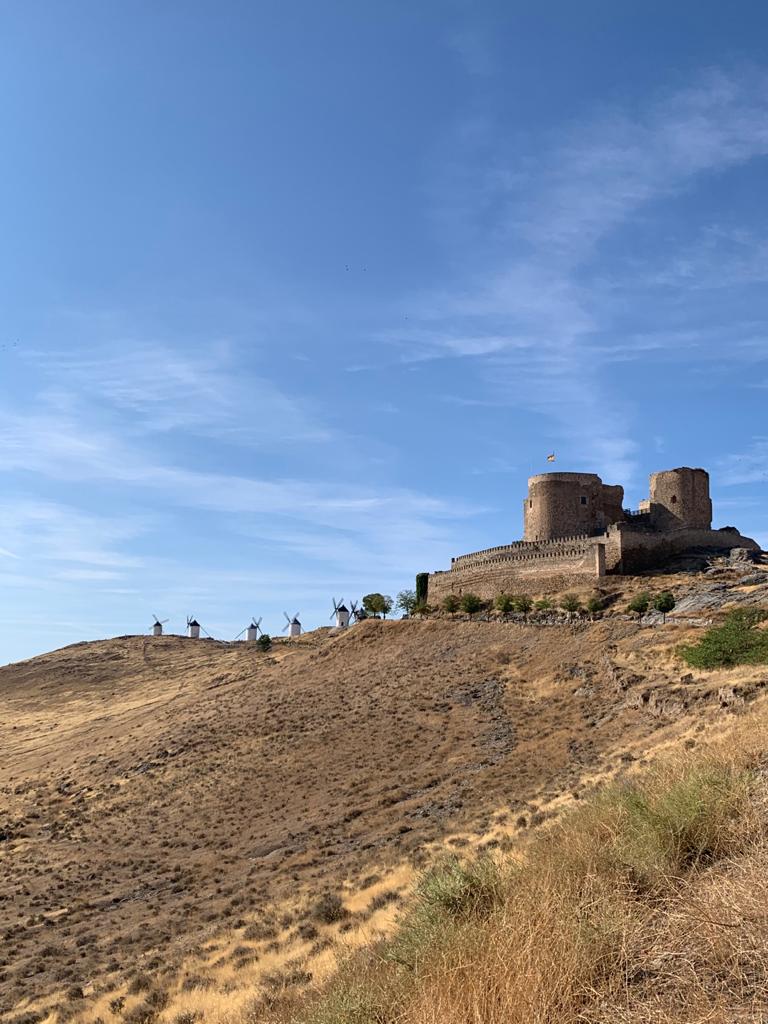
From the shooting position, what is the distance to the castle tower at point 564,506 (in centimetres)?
5931

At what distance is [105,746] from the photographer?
48.6m

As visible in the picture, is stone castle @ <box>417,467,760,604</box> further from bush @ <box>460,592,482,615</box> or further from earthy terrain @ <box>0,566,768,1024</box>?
earthy terrain @ <box>0,566,768,1024</box>

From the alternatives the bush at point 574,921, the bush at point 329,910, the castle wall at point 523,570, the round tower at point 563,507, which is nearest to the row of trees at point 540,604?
the castle wall at point 523,570

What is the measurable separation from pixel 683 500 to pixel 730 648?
29.4 m

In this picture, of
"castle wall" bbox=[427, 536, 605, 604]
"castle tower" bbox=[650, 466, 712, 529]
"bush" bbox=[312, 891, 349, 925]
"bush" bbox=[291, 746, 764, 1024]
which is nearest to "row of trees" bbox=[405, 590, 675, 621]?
"castle wall" bbox=[427, 536, 605, 604]

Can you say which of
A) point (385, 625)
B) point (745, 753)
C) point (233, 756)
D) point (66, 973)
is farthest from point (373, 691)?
point (745, 753)

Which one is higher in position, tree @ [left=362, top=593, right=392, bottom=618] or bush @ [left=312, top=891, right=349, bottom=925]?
tree @ [left=362, top=593, right=392, bottom=618]

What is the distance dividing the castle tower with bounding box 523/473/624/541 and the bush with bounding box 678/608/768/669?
88.5 feet

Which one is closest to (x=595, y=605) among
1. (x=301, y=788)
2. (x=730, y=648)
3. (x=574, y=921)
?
(x=730, y=648)

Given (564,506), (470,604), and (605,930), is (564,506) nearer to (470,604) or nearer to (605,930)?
(470,604)

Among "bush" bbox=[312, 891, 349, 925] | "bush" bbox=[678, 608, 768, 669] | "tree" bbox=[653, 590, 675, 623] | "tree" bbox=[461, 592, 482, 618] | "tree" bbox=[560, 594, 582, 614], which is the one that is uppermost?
"tree" bbox=[461, 592, 482, 618]

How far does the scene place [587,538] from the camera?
52844mm

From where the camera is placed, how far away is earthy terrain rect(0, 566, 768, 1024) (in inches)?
644

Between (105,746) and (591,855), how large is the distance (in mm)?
45798
